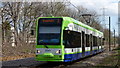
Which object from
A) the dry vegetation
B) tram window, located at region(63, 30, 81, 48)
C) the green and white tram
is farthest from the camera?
the dry vegetation

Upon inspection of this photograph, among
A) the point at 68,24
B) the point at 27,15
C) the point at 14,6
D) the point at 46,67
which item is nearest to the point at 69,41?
the point at 68,24

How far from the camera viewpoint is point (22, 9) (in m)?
45.2

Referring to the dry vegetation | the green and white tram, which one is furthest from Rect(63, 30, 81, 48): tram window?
the dry vegetation

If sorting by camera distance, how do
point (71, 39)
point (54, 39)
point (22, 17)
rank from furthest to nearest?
point (22, 17), point (71, 39), point (54, 39)

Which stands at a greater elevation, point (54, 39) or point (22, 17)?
point (22, 17)

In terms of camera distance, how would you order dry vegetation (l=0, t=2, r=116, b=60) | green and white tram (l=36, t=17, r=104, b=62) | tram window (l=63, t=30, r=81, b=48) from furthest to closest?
dry vegetation (l=0, t=2, r=116, b=60) → tram window (l=63, t=30, r=81, b=48) → green and white tram (l=36, t=17, r=104, b=62)

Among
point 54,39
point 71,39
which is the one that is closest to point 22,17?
point 71,39

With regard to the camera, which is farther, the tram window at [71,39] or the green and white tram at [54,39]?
the tram window at [71,39]

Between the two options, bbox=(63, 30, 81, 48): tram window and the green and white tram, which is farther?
bbox=(63, 30, 81, 48): tram window

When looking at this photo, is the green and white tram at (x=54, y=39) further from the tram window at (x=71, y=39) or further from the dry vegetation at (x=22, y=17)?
the dry vegetation at (x=22, y=17)

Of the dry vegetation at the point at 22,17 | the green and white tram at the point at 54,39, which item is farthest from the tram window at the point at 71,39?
the dry vegetation at the point at 22,17

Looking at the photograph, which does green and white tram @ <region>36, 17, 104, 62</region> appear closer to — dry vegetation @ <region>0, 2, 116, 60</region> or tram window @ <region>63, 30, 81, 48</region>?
tram window @ <region>63, 30, 81, 48</region>

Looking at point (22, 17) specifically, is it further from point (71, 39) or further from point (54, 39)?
point (54, 39)

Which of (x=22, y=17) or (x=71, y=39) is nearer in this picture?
(x=71, y=39)
